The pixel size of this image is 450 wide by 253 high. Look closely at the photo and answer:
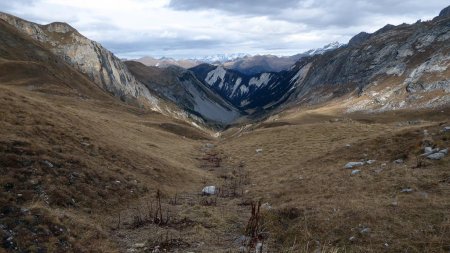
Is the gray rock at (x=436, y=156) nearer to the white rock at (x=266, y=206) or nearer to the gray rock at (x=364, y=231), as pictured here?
the white rock at (x=266, y=206)

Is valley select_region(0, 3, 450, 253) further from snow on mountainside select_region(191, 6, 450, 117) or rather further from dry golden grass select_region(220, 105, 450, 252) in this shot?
snow on mountainside select_region(191, 6, 450, 117)

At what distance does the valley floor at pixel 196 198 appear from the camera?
1283 cm

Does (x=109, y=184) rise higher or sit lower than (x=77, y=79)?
lower

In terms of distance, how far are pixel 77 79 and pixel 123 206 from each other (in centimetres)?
10347

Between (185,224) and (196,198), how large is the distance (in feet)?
22.7

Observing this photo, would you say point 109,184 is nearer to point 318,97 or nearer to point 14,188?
point 14,188

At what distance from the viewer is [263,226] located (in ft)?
50.9

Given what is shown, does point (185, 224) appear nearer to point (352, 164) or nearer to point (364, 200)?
point (364, 200)

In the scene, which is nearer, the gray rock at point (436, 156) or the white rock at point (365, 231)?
A: the white rock at point (365, 231)

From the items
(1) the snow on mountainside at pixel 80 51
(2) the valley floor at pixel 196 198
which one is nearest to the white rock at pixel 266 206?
(2) the valley floor at pixel 196 198

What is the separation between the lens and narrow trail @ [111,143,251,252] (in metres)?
14.0

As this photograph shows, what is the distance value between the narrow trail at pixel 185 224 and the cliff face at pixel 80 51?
150489mm

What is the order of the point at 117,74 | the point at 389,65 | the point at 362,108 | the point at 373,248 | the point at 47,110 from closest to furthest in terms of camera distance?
the point at 373,248 < the point at 47,110 < the point at 362,108 < the point at 389,65 < the point at 117,74

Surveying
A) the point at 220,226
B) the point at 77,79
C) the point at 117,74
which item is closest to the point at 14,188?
the point at 220,226
